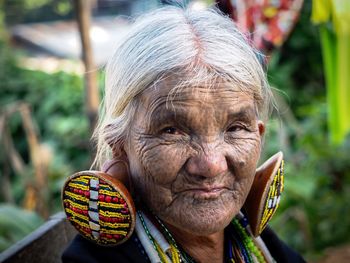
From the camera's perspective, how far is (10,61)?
11.8 metres

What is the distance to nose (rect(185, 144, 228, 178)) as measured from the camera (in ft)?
3.89

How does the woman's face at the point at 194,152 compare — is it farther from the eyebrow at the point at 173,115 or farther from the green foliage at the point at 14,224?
the green foliage at the point at 14,224

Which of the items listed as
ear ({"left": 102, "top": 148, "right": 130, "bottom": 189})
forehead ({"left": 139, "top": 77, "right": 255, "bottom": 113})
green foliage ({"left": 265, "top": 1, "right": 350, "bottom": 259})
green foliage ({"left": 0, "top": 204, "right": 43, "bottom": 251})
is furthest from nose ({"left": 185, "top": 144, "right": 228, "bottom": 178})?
green foliage ({"left": 265, "top": 1, "right": 350, "bottom": 259})

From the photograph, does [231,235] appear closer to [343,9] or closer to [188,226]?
[188,226]

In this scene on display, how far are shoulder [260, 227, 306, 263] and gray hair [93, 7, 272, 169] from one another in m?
0.47

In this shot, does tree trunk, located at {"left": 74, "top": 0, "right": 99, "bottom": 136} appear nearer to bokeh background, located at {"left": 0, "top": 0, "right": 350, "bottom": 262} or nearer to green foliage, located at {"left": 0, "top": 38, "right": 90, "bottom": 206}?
bokeh background, located at {"left": 0, "top": 0, "right": 350, "bottom": 262}

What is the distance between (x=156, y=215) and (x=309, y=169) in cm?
495

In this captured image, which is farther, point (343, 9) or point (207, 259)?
point (343, 9)

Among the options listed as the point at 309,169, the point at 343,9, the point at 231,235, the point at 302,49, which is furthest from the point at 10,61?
the point at 231,235

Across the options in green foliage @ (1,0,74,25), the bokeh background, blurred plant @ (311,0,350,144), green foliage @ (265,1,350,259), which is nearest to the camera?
blurred plant @ (311,0,350,144)

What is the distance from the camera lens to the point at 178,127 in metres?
1.21

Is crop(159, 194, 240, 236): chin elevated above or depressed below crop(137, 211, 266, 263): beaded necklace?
above

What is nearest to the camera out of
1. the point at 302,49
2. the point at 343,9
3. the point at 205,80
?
the point at 205,80

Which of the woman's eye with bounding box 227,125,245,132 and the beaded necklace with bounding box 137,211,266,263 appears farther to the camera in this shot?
the beaded necklace with bounding box 137,211,266,263
